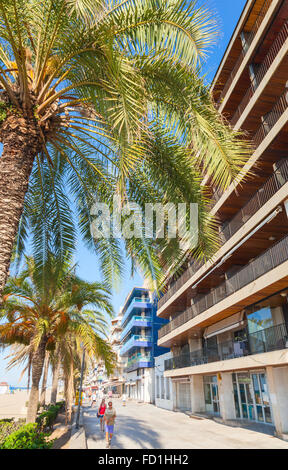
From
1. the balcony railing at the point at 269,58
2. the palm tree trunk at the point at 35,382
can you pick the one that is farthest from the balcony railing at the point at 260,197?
the palm tree trunk at the point at 35,382

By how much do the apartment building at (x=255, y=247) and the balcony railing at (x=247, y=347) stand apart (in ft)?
0.15

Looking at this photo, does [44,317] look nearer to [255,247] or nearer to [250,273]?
[250,273]

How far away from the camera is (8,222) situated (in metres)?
4.39

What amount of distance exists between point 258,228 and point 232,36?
1141cm

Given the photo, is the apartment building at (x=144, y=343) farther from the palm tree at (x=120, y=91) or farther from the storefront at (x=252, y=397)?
the palm tree at (x=120, y=91)

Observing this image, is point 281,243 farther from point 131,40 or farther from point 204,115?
point 131,40

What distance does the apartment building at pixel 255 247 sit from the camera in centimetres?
1230

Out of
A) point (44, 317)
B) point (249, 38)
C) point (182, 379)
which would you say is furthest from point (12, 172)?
point (182, 379)

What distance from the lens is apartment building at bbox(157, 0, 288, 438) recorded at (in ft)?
40.3

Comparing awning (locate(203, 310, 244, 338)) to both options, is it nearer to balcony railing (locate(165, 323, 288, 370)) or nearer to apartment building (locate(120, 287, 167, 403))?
balcony railing (locate(165, 323, 288, 370))

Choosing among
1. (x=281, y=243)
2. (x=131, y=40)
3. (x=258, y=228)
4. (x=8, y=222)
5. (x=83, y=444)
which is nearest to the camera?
(x=8, y=222)

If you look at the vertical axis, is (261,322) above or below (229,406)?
above

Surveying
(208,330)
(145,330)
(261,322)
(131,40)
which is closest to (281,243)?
(261,322)

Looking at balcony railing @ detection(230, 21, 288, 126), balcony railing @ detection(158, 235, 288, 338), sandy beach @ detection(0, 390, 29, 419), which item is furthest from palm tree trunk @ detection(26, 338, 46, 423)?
sandy beach @ detection(0, 390, 29, 419)
